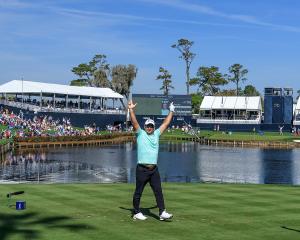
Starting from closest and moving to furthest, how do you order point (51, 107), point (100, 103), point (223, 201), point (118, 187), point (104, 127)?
point (223, 201)
point (118, 187)
point (51, 107)
point (104, 127)
point (100, 103)

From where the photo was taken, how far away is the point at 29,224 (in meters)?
12.1

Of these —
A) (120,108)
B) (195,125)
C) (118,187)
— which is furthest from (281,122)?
(118,187)

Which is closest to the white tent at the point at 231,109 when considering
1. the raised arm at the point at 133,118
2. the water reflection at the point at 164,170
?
the water reflection at the point at 164,170

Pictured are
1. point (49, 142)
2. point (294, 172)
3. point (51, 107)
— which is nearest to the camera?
point (294, 172)

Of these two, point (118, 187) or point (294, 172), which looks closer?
point (118, 187)

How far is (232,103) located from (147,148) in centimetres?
11103

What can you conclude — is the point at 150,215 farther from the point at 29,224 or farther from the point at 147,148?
the point at 29,224

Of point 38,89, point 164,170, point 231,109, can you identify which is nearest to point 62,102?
point 38,89

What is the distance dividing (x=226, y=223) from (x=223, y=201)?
3.89m

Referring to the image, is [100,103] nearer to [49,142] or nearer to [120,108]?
[120,108]

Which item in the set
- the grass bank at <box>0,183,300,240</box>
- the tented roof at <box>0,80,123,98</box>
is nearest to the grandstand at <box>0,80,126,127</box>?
the tented roof at <box>0,80,123,98</box>

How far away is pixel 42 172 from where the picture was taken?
4006 centimetres

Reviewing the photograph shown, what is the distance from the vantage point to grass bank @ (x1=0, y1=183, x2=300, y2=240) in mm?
11273

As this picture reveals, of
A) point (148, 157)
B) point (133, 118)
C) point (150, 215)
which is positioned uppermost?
point (133, 118)
